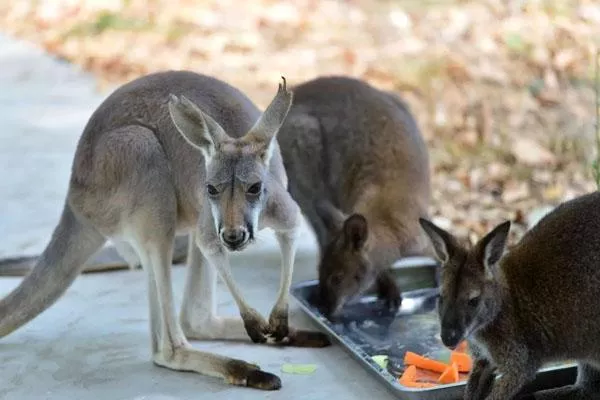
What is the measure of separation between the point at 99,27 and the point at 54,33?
70 centimetres

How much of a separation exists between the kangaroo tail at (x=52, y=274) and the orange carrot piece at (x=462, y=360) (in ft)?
4.45

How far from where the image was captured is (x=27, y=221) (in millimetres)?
5719

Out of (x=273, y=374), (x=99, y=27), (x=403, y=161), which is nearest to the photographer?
(x=273, y=374)

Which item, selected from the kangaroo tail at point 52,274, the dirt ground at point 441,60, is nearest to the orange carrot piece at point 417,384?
the kangaroo tail at point 52,274

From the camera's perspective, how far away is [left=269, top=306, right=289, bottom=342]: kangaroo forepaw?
12.6 feet

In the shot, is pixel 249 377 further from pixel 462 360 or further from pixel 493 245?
pixel 493 245

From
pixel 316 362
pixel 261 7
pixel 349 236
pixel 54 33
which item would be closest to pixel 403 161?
pixel 349 236

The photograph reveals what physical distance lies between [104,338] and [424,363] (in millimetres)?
1247

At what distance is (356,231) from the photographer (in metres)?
4.45

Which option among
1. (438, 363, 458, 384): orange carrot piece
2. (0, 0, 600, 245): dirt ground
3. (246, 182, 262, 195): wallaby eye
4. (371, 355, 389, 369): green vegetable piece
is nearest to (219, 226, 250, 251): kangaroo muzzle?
(246, 182, 262, 195): wallaby eye

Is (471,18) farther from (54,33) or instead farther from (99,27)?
(54,33)

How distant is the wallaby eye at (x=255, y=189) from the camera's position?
11.3 ft

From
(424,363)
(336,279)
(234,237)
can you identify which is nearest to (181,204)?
(234,237)

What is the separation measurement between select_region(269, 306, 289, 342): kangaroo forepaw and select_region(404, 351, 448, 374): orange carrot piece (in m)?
0.46
